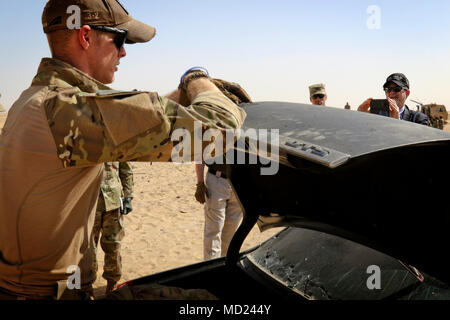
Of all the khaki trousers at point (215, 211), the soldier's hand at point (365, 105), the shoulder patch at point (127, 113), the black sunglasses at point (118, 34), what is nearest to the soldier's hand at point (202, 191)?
the khaki trousers at point (215, 211)

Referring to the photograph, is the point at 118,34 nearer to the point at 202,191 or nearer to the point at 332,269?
the point at 332,269

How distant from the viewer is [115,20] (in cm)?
156

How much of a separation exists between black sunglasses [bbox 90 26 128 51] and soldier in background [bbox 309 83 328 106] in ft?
16.2

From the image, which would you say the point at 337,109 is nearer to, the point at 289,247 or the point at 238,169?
the point at 238,169

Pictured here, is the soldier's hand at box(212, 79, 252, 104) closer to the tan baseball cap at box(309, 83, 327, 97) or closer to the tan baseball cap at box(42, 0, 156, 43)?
the tan baseball cap at box(42, 0, 156, 43)

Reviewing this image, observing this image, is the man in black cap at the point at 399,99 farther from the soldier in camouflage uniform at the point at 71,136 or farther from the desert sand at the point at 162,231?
the soldier in camouflage uniform at the point at 71,136

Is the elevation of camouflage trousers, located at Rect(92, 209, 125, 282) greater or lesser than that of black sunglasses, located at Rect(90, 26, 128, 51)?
lesser

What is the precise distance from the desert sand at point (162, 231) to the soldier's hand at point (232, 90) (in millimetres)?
3497

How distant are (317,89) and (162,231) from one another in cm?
362

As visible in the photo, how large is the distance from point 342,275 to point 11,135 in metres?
Answer: 1.54

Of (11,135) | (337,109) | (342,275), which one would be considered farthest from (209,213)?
(11,135)

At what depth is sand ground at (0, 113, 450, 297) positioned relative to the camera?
5566 mm

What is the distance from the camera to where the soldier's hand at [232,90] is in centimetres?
162

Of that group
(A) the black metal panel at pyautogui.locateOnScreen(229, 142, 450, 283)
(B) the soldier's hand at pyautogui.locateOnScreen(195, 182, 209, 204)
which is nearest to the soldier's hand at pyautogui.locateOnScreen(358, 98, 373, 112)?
(B) the soldier's hand at pyautogui.locateOnScreen(195, 182, 209, 204)
